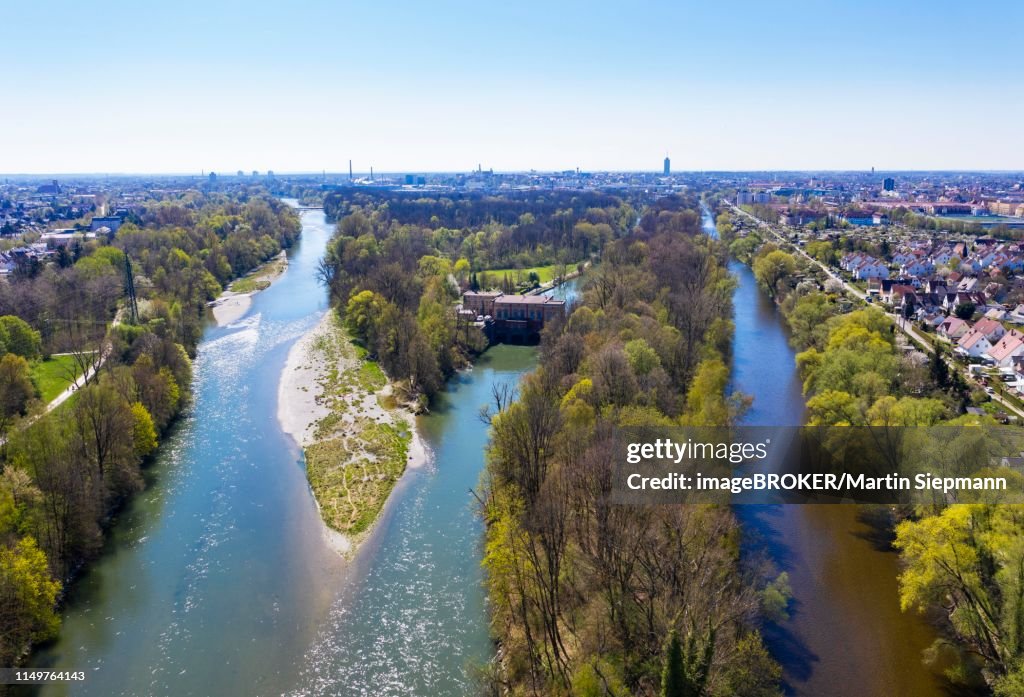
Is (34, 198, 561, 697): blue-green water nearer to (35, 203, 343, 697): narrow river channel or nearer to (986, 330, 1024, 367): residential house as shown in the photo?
(35, 203, 343, 697): narrow river channel

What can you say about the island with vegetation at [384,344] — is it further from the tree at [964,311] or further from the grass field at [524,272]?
the tree at [964,311]

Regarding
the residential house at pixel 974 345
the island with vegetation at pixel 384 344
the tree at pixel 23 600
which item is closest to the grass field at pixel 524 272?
the island with vegetation at pixel 384 344

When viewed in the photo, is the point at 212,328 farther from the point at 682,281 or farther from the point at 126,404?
the point at 682,281

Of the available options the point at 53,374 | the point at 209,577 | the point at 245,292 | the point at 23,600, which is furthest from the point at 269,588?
the point at 245,292

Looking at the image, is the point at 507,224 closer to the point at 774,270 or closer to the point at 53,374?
the point at 774,270

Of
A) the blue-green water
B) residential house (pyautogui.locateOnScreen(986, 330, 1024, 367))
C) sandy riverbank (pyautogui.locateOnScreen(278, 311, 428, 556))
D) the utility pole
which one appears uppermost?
the utility pole

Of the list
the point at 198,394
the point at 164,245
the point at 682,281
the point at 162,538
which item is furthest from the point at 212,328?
the point at 682,281

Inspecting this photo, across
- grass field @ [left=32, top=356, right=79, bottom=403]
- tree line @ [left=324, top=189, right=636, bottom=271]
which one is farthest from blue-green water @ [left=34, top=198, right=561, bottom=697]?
tree line @ [left=324, top=189, right=636, bottom=271]
